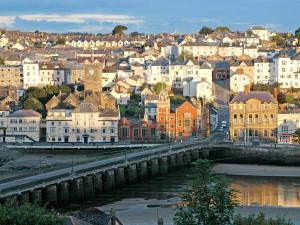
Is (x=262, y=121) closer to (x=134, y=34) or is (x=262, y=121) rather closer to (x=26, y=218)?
(x=26, y=218)

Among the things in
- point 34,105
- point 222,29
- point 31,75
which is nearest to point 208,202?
point 34,105

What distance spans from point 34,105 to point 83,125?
507 cm

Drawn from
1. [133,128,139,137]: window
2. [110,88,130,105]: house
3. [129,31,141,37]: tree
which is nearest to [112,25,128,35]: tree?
[129,31,141,37]: tree

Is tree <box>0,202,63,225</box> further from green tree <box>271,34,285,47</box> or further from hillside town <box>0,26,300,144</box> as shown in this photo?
green tree <box>271,34,285,47</box>

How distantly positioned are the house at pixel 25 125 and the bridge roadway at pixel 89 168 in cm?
986

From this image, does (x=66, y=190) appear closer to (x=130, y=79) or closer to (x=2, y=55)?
(x=130, y=79)

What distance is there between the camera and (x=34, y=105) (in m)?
54.7

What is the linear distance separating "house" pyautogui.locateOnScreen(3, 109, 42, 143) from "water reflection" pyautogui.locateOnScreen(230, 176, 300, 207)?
17017mm

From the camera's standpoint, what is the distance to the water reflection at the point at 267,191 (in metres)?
30.7

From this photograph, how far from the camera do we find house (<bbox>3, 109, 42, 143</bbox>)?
51219mm

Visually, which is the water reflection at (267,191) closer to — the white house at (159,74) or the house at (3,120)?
the house at (3,120)

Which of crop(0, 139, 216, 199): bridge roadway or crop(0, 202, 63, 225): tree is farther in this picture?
crop(0, 139, 216, 199): bridge roadway

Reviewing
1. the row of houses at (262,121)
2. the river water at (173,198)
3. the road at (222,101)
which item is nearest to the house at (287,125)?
the row of houses at (262,121)

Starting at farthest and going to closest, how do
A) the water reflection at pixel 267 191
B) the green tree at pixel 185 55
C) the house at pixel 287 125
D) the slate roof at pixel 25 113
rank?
the green tree at pixel 185 55 < the slate roof at pixel 25 113 < the house at pixel 287 125 < the water reflection at pixel 267 191
